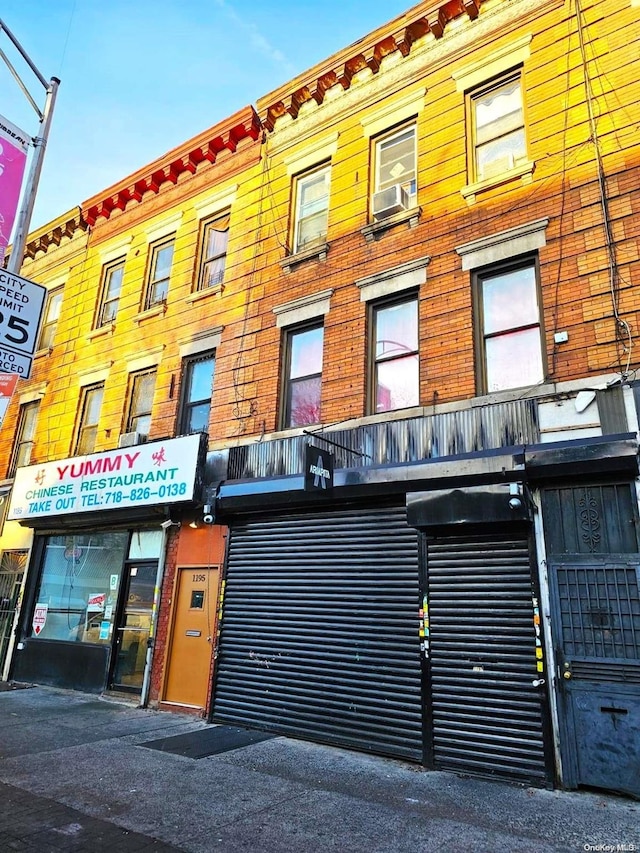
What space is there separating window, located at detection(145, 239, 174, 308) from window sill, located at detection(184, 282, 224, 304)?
1125 millimetres

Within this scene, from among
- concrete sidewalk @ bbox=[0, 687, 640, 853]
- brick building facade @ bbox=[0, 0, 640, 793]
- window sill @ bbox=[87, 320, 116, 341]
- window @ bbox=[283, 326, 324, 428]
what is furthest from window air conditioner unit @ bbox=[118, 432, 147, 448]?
concrete sidewalk @ bbox=[0, 687, 640, 853]

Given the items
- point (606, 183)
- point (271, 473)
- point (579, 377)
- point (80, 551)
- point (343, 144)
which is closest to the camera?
point (579, 377)

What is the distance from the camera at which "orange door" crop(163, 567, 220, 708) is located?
32.7ft

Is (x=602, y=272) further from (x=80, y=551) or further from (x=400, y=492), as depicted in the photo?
(x=80, y=551)

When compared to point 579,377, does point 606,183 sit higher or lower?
higher

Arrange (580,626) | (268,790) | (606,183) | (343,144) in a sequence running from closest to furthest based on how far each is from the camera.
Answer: (268,790) < (580,626) < (606,183) < (343,144)

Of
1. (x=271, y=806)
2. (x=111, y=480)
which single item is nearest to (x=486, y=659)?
(x=271, y=806)

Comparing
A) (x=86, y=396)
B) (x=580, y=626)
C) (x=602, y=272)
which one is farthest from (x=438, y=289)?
(x=86, y=396)

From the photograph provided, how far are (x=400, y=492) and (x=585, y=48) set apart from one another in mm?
7231

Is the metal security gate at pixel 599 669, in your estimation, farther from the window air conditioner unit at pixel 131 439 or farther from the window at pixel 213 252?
the window at pixel 213 252

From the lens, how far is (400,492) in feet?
26.7

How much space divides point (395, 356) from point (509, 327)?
1.88 meters

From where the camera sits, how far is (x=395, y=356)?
9.43m

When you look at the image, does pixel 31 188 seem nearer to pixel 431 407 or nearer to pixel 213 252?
pixel 213 252
